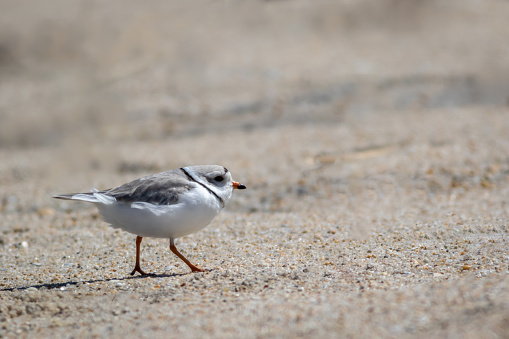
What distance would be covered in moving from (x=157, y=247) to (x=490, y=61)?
331 inches

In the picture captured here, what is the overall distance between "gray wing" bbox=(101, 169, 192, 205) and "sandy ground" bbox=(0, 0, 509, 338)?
0.61 m

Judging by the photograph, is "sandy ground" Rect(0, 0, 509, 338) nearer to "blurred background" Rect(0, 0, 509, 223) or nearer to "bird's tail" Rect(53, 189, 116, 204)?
"blurred background" Rect(0, 0, 509, 223)

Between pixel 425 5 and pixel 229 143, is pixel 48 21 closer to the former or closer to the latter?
pixel 229 143

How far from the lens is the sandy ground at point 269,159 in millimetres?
3584

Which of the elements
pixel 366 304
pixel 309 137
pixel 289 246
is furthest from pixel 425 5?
pixel 366 304

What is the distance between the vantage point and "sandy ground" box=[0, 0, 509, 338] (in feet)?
11.8

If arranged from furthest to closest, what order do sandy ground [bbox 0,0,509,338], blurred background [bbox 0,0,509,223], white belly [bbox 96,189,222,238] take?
blurred background [bbox 0,0,509,223] → white belly [bbox 96,189,222,238] → sandy ground [bbox 0,0,509,338]

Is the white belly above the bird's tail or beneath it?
beneath

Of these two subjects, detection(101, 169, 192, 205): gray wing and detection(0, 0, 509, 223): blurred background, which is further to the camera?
detection(0, 0, 509, 223): blurred background

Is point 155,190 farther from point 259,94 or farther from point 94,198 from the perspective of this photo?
point 259,94

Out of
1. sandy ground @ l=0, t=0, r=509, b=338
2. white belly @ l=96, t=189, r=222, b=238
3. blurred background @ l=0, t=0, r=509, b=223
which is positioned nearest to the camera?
sandy ground @ l=0, t=0, r=509, b=338

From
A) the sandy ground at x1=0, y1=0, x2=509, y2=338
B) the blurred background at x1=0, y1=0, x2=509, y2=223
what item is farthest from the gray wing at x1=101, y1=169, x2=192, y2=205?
the blurred background at x1=0, y1=0, x2=509, y2=223

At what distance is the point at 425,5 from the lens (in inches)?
472

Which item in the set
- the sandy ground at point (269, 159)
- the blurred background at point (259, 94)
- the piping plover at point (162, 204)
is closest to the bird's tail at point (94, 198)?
the piping plover at point (162, 204)
